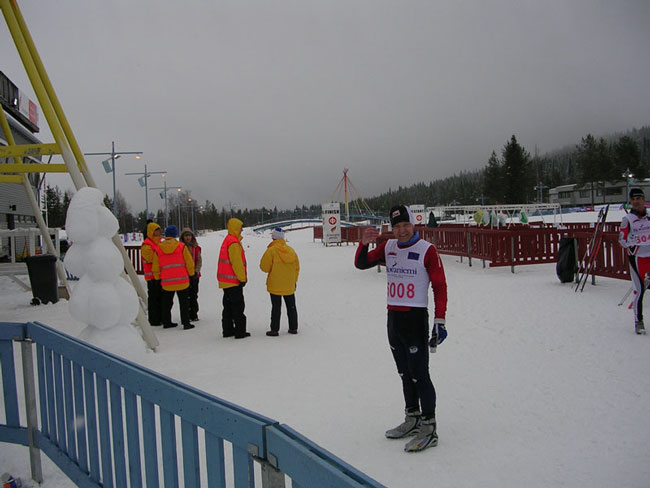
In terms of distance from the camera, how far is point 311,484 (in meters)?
1.53

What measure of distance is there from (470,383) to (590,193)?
11391 centimetres

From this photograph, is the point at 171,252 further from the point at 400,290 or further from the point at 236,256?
the point at 400,290

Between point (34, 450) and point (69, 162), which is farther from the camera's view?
point (69, 162)

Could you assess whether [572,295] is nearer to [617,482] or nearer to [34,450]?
[617,482]

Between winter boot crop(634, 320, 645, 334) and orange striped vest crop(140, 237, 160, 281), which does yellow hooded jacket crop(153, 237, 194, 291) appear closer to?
orange striped vest crop(140, 237, 160, 281)

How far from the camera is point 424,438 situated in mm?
4035

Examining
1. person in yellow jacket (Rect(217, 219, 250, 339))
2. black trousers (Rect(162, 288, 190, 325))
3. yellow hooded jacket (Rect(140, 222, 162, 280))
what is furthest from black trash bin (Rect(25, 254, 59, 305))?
person in yellow jacket (Rect(217, 219, 250, 339))

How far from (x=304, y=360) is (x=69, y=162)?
4708mm

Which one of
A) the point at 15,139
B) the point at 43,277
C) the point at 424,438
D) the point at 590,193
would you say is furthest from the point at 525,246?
the point at 590,193

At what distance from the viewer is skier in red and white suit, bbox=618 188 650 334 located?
7.05 meters

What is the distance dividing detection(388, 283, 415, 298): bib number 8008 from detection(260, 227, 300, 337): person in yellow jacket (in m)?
4.18

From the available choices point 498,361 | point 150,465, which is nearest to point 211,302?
point 498,361

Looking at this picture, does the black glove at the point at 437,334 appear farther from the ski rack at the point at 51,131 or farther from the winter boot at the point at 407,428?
the ski rack at the point at 51,131

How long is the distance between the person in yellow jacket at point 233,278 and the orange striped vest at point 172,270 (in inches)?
44.4
